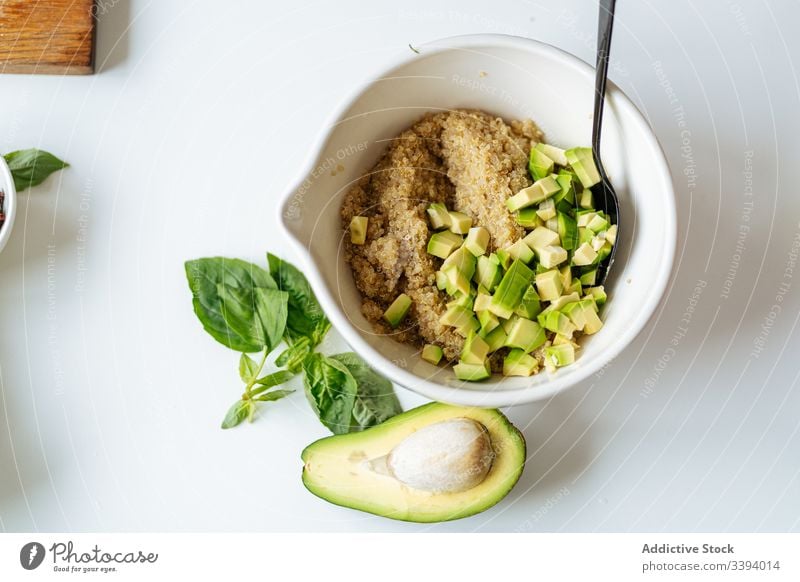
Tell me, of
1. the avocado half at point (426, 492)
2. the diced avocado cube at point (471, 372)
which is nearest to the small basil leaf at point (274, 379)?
the avocado half at point (426, 492)

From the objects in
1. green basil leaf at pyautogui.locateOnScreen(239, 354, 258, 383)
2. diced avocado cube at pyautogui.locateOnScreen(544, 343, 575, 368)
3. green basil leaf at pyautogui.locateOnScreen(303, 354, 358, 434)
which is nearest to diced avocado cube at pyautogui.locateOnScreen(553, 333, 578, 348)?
diced avocado cube at pyautogui.locateOnScreen(544, 343, 575, 368)

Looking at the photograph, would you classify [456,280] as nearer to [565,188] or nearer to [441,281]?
[441,281]

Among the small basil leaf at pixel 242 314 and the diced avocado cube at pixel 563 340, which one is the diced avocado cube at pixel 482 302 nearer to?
the diced avocado cube at pixel 563 340

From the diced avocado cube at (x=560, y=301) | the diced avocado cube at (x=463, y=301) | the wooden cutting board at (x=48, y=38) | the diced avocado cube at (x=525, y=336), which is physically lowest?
the diced avocado cube at (x=525, y=336)

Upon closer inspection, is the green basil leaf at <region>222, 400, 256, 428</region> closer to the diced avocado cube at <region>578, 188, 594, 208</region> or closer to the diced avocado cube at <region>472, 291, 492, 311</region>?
the diced avocado cube at <region>472, 291, 492, 311</region>

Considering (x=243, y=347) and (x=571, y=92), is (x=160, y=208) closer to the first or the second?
(x=243, y=347)

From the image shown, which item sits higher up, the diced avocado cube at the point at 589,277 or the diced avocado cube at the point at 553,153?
the diced avocado cube at the point at 553,153
